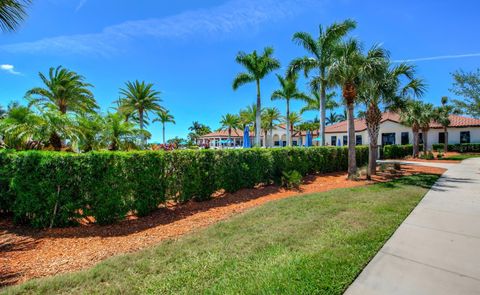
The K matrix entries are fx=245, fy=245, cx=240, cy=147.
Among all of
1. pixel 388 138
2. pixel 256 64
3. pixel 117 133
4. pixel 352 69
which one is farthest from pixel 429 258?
pixel 388 138

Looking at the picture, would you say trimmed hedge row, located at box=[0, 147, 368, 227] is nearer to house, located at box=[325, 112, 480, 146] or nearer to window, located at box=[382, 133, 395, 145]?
house, located at box=[325, 112, 480, 146]

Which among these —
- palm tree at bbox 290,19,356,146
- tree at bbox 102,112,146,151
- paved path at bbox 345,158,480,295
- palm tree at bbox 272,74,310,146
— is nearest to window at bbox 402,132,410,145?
palm tree at bbox 272,74,310,146

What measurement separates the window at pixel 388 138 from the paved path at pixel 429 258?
33.2m

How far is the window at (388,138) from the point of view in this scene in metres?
35.6

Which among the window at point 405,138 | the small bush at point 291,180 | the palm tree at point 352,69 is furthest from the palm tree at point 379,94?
the window at point 405,138

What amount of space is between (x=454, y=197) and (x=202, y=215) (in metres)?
8.29

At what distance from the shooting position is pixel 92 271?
3660 millimetres

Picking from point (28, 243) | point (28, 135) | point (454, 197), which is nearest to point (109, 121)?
point (28, 135)

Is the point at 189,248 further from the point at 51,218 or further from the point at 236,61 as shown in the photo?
the point at 236,61

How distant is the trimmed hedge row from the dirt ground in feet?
1.03

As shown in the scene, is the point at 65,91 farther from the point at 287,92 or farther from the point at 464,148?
the point at 464,148

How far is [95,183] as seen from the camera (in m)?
5.85

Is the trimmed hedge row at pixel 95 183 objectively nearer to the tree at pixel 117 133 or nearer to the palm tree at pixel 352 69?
the tree at pixel 117 133

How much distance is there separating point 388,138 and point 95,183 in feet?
129
